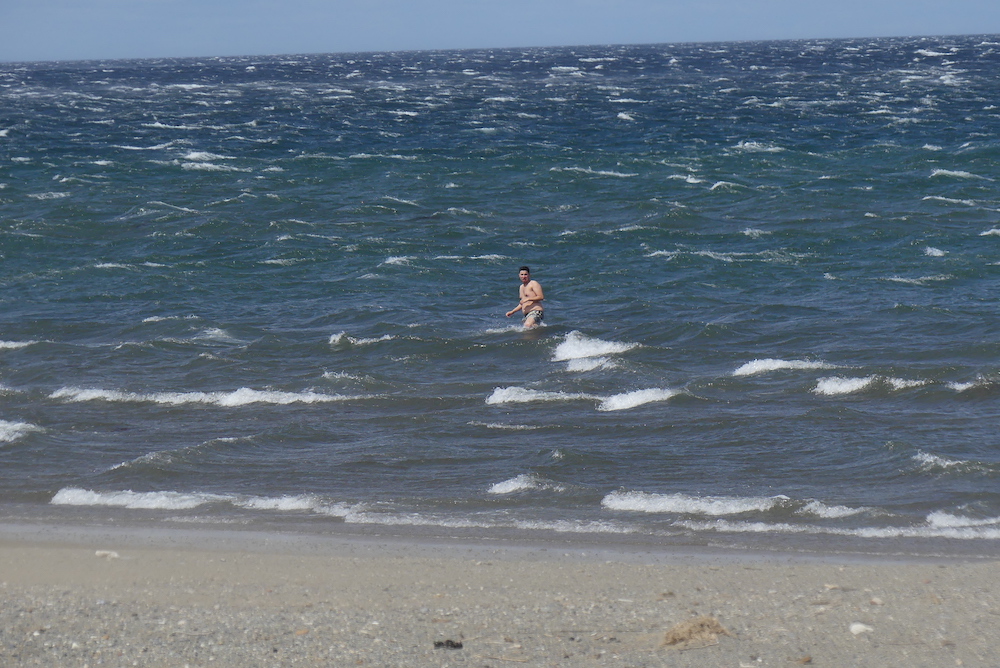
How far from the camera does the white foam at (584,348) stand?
1953 cm

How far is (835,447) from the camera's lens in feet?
47.3

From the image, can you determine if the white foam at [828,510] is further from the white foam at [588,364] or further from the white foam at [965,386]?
the white foam at [588,364]

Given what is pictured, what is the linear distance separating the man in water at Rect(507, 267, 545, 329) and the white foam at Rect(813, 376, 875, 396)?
19.2 feet

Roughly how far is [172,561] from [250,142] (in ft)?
135

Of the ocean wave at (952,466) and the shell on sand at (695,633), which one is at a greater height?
the shell on sand at (695,633)

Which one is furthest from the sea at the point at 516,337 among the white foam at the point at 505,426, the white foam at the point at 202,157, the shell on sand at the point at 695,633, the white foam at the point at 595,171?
the shell on sand at the point at 695,633

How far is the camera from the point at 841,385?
55.7ft

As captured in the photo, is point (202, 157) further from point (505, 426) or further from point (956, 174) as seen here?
point (505, 426)

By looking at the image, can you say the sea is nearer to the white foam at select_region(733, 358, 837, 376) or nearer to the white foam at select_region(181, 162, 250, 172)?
the white foam at select_region(733, 358, 837, 376)

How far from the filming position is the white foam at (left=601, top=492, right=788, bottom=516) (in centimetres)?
1239

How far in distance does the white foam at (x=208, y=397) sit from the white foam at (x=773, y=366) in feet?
20.4

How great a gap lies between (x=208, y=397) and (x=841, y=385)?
962 cm

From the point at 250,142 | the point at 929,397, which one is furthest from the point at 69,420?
the point at 250,142

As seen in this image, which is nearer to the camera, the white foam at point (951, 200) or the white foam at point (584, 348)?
the white foam at point (584, 348)
